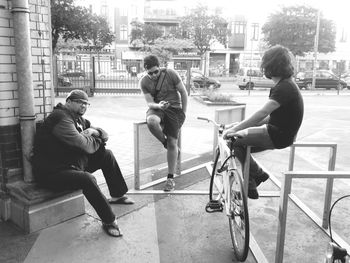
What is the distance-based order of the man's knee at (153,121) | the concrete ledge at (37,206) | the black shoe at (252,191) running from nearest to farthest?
1. the concrete ledge at (37,206)
2. the black shoe at (252,191)
3. the man's knee at (153,121)

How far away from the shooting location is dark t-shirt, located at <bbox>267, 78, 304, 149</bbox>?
3.34m

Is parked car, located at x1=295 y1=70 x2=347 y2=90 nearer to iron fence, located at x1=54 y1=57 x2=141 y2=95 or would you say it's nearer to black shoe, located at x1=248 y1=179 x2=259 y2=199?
iron fence, located at x1=54 y1=57 x2=141 y2=95

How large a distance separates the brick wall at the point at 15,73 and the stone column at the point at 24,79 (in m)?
0.08

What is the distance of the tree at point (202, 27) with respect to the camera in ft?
134

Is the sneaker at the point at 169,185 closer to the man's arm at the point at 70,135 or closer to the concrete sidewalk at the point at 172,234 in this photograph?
the concrete sidewalk at the point at 172,234

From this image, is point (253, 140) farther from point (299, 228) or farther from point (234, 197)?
point (299, 228)

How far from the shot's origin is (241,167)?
147 inches

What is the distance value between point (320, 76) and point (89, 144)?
92.7 feet

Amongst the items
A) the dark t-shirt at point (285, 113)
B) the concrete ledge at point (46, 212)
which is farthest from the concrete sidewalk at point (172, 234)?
the dark t-shirt at point (285, 113)

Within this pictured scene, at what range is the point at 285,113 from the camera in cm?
339

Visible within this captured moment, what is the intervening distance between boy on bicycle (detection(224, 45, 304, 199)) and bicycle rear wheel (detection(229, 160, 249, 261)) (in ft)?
1.40

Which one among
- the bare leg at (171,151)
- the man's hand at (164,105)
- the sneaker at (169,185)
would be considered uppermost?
the man's hand at (164,105)

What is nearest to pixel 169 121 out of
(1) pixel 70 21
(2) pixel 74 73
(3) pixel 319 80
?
(2) pixel 74 73

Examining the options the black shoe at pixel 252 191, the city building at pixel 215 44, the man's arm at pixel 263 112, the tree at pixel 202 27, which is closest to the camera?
the man's arm at pixel 263 112
